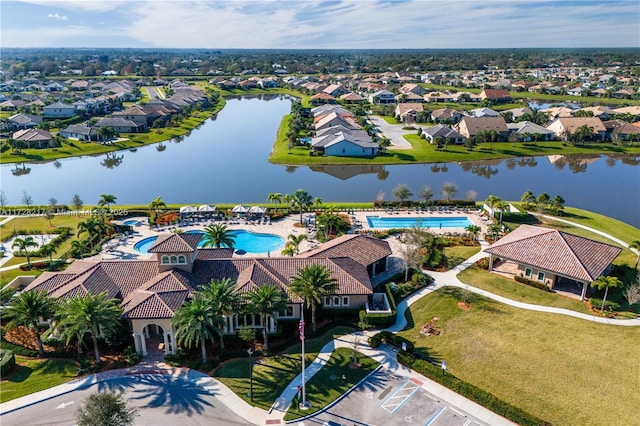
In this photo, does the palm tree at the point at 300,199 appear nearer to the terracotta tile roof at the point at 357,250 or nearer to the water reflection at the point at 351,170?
the terracotta tile roof at the point at 357,250

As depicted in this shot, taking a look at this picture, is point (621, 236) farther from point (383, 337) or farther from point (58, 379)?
point (58, 379)

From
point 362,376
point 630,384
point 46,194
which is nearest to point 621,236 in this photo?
point 630,384

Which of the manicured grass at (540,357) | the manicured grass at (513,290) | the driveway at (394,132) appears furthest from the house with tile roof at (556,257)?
the driveway at (394,132)

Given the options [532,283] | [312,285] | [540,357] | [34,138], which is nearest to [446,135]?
[532,283]

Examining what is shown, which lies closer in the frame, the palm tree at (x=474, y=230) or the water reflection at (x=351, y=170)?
the palm tree at (x=474, y=230)

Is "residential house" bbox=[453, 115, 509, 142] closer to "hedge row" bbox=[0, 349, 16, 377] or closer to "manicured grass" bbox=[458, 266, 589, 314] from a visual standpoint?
"manicured grass" bbox=[458, 266, 589, 314]
